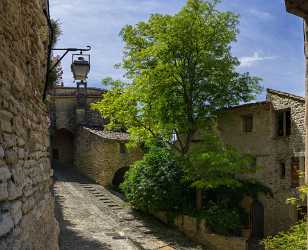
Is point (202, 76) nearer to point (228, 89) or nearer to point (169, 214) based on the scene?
point (228, 89)

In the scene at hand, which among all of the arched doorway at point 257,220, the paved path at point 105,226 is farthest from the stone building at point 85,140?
the arched doorway at point 257,220

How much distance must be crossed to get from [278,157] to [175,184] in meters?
5.18

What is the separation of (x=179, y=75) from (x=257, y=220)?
821cm

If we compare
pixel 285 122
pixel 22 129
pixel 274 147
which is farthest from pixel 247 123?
pixel 22 129

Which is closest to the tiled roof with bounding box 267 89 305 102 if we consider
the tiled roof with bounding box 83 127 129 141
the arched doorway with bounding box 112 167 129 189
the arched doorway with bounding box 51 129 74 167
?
the tiled roof with bounding box 83 127 129 141

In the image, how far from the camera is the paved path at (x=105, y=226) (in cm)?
1466

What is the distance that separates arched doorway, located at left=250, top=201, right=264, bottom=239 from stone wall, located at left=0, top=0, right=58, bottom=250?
16.7 metres

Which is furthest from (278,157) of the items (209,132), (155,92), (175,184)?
(155,92)

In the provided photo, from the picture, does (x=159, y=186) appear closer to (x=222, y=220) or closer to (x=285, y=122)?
(x=222, y=220)

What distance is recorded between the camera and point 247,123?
2197cm

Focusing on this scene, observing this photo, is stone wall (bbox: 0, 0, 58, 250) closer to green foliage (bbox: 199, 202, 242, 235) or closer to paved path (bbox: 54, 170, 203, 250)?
paved path (bbox: 54, 170, 203, 250)

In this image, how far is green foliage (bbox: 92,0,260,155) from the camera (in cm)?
1956

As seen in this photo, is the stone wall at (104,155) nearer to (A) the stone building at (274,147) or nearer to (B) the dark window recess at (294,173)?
(A) the stone building at (274,147)

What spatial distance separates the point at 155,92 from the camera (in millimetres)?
19688
